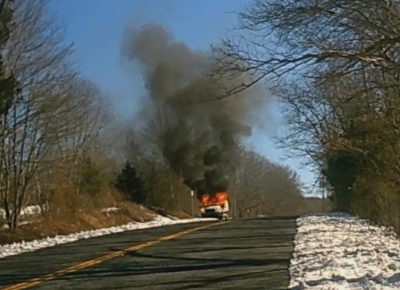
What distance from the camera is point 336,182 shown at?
39375 millimetres

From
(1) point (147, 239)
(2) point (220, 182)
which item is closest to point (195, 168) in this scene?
(2) point (220, 182)

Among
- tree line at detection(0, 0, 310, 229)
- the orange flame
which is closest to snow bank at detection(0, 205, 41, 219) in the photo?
tree line at detection(0, 0, 310, 229)

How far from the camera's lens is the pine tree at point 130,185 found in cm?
5106

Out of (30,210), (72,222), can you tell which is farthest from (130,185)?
(72,222)

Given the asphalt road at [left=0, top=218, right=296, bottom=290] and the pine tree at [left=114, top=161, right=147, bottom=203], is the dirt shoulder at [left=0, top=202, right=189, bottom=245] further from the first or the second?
the asphalt road at [left=0, top=218, right=296, bottom=290]

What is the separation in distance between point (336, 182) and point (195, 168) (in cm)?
1888

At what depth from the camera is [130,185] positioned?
5203cm

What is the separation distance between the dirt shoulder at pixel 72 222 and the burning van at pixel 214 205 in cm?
1182

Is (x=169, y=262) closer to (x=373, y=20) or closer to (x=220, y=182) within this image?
(x=373, y=20)

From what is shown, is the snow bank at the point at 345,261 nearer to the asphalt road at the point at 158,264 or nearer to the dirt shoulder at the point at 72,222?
the asphalt road at the point at 158,264

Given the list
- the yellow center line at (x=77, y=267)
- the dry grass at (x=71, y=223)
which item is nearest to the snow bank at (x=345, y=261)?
the yellow center line at (x=77, y=267)

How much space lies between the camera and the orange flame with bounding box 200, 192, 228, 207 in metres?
58.1

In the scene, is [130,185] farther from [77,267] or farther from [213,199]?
[77,267]

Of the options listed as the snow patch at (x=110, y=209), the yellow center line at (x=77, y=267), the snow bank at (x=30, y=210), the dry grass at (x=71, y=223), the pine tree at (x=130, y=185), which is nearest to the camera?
the yellow center line at (x=77, y=267)
